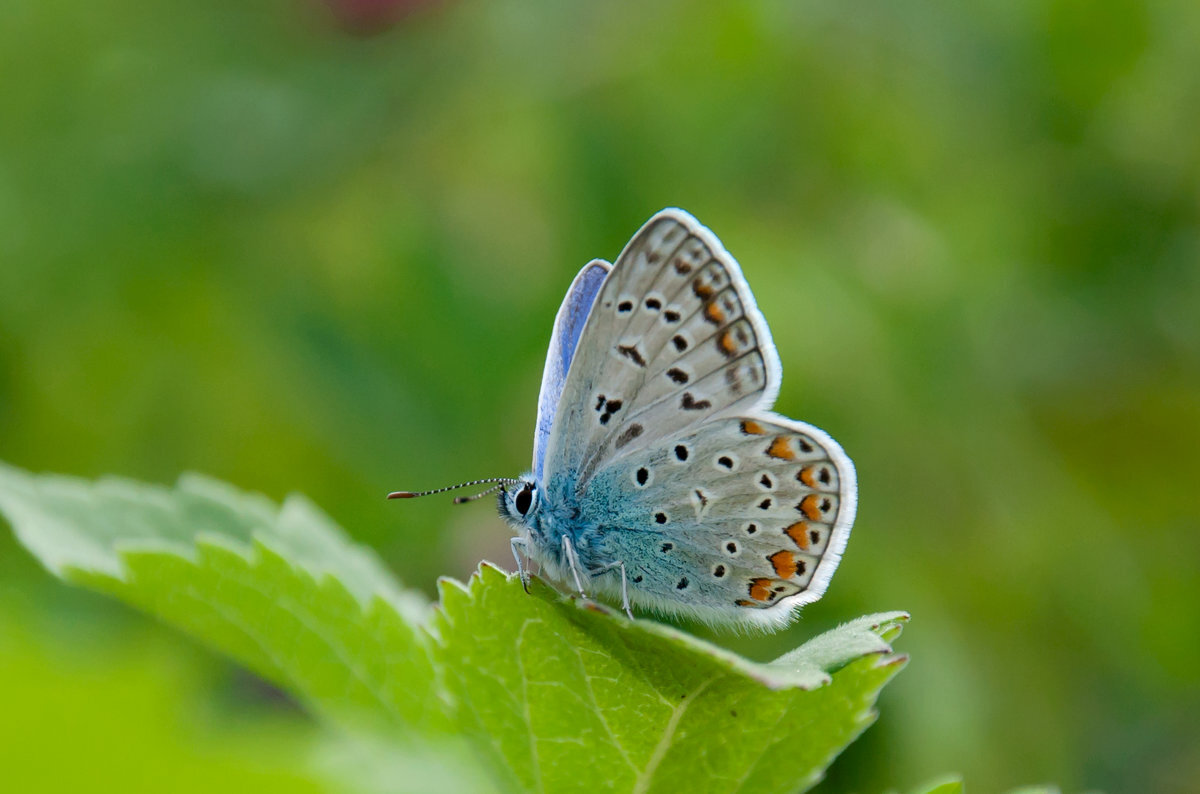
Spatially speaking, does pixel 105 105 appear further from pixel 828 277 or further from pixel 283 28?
pixel 828 277

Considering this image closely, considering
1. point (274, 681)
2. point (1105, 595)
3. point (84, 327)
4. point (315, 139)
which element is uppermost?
point (315, 139)

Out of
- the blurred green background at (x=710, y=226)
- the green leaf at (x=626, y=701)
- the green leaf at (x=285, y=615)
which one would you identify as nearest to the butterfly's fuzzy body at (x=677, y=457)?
the green leaf at (x=285, y=615)

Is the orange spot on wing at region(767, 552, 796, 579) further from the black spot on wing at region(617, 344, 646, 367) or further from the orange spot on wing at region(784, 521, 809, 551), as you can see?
the black spot on wing at region(617, 344, 646, 367)

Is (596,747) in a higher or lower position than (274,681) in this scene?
lower

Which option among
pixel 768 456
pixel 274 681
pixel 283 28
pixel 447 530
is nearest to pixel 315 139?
pixel 283 28

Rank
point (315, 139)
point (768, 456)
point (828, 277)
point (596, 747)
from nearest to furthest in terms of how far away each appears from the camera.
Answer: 1. point (596, 747)
2. point (768, 456)
3. point (828, 277)
4. point (315, 139)

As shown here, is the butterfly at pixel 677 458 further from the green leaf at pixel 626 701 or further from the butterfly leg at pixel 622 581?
the green leaf at pixel 626 701

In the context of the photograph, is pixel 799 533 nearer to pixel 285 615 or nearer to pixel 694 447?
pixel 694 447
